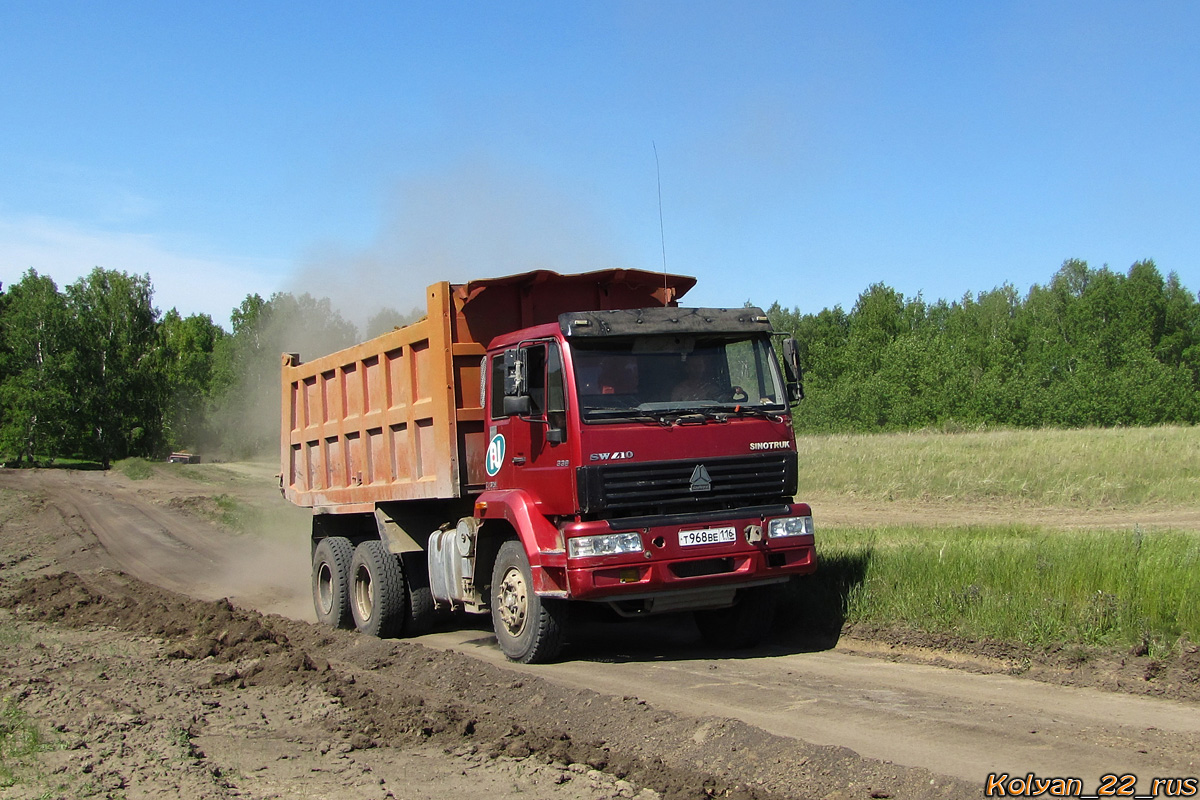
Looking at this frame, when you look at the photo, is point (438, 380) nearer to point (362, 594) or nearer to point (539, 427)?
point (539, 427)

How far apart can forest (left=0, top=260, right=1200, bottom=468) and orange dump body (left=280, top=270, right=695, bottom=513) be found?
4251 centimetres

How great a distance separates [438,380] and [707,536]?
2.92 m

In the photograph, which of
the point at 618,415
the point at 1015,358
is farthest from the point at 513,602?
the point at 1015,358

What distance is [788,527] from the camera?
26.3 feet

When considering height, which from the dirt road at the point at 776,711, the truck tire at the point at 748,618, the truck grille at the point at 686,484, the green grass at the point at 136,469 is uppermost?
the green grass at the point at 136,469

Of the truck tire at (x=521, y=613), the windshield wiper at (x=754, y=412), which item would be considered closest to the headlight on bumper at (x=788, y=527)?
the windshield wiper at (x=754, y=412)

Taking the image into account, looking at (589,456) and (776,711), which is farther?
(589,456)

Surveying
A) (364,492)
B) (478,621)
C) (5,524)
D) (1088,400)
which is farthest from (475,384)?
(1088,400)

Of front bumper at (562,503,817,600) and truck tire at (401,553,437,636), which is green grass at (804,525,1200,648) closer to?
front bumper at (562,503,817,600)

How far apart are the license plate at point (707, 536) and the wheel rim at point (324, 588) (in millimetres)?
5474

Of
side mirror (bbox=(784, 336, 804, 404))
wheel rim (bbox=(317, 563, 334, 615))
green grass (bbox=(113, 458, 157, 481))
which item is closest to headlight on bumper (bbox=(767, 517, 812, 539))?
side mirror (bbox=(784, 336, 804, 404))

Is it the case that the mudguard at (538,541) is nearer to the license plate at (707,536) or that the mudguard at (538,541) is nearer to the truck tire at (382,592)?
the license plate at (707,536)

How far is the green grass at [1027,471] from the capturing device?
21.3 m

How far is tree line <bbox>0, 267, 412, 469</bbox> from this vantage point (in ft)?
200
